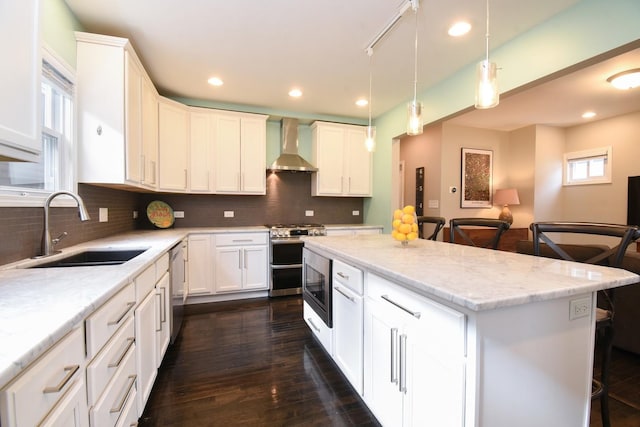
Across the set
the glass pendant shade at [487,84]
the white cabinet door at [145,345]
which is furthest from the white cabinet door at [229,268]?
the glass pendant shade at [487,84]

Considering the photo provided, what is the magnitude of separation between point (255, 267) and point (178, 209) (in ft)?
4.42

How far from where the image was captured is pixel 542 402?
1006 mm

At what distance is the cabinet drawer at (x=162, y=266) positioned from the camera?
1.83 meters

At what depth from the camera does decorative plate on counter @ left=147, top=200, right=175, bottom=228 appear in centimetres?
346

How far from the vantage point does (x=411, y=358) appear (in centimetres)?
116

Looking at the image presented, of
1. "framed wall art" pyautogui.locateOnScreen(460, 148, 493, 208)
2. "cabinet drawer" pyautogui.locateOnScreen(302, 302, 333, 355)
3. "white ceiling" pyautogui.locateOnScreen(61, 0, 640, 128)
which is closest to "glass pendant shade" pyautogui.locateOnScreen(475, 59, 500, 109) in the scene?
"white ceiling" pyautogui.locateOnScreen(61, 0, 640, 128)

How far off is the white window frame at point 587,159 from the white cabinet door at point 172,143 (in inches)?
255

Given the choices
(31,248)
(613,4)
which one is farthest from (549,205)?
(31,248)

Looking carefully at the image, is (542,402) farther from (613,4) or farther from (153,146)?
(153,146)

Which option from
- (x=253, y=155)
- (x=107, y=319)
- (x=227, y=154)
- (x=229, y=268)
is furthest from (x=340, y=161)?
(x=107, y=319)

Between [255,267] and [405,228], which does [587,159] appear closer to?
[405,228]

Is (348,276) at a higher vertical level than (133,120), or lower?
lower

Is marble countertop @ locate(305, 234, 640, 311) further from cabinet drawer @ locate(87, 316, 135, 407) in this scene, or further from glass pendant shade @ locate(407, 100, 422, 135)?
cabinet drawer @ locate(87, 316, 135, 407)

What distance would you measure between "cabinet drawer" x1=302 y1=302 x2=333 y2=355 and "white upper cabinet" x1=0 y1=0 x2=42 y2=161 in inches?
73.1
